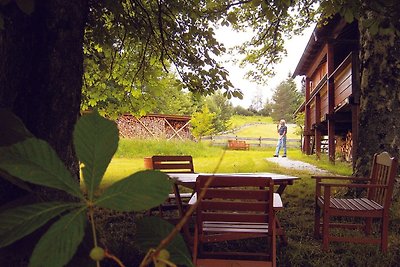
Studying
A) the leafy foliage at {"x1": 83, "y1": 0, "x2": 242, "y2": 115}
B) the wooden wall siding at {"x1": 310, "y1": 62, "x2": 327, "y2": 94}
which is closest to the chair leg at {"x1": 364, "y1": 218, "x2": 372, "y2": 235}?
the leafy foliage at {"x1": 83, "y1": 0, "x2": 242, "y2": 115}

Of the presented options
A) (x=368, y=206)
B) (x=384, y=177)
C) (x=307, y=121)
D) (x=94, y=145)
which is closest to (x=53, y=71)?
(x=94, y=145)

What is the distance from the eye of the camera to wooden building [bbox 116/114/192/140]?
2788 centimetres

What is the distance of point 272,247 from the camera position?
10.3 ft

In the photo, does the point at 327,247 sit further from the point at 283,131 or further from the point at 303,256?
the point at 283,131

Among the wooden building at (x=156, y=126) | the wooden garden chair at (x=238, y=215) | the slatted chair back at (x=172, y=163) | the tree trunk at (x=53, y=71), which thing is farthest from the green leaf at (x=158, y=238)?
the wooden building at (x=156, y=126)

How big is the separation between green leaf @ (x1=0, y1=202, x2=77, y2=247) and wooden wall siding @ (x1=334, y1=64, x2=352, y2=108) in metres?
10.0

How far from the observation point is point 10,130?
0.37 m

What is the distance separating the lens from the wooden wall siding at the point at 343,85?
966 centimetres

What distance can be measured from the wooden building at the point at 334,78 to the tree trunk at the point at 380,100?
3.43 m

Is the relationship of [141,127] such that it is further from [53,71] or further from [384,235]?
[53,71]

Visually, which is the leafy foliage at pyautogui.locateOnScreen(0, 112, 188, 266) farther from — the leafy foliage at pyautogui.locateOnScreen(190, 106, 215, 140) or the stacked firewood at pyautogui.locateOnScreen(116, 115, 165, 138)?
the stacked firewood at pyautogui.locateOnScreen(116, 115, 165, 138)

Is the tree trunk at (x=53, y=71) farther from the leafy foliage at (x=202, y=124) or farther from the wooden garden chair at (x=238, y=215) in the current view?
the leafy foliage at (x=202, y=124)

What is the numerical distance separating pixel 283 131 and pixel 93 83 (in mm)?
11541

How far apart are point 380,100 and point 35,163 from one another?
6211 millimetres
